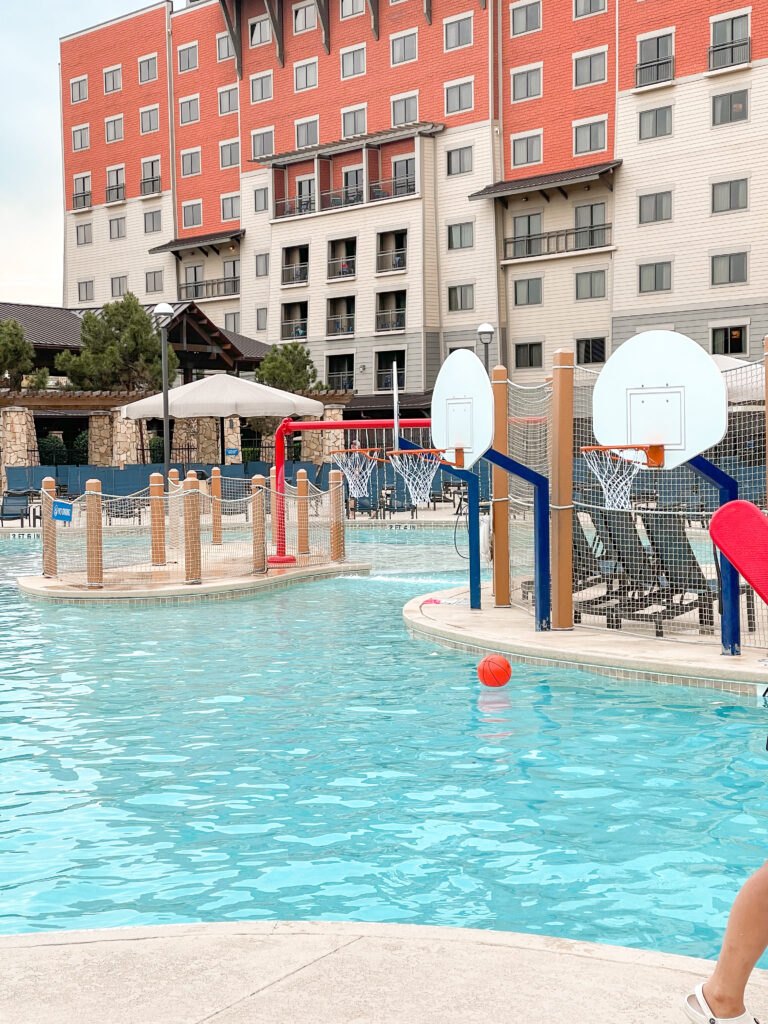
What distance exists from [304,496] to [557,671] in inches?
356

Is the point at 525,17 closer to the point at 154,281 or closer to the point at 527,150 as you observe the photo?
the point at 527,150

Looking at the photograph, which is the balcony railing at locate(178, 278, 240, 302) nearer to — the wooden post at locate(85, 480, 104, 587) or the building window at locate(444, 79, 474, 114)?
the building window at locate(444, 79, 474, 114)

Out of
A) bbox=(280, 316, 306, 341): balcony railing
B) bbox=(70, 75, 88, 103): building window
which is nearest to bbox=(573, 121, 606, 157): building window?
bbox=(280, 316, 306, 341): balcony railing

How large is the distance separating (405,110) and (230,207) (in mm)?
11149

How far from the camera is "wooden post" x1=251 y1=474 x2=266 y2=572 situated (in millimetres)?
16406

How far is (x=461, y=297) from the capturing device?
152ft

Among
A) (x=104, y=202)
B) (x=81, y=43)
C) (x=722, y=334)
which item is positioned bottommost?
(x=722, y=334)

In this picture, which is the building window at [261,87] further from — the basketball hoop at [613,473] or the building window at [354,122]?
the basketball hoop at [613,473]

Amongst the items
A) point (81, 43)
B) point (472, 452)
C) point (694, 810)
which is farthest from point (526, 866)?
point (81, 43)

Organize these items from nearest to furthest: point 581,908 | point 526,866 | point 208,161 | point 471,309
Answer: point 581,908 → point 526,866 → point 471,309 → point 208,161

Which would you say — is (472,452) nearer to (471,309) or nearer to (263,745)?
(263,745)

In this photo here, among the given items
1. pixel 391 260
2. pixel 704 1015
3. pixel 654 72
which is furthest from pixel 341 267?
pixel 704 1015

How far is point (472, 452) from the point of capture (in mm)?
11414

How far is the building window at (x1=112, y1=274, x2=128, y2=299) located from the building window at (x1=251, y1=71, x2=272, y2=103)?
38.5 feet
